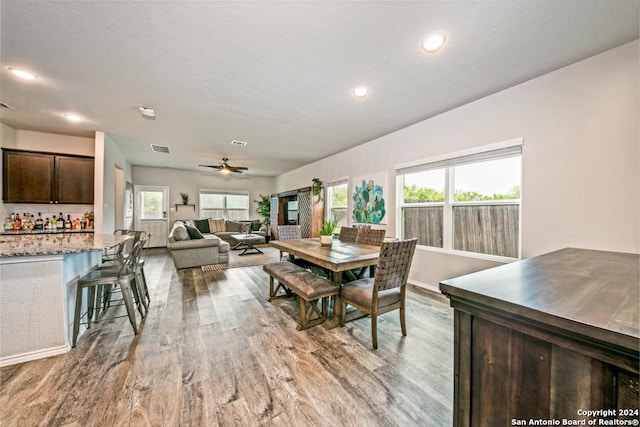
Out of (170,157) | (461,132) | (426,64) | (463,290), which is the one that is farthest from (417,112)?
(170,157)

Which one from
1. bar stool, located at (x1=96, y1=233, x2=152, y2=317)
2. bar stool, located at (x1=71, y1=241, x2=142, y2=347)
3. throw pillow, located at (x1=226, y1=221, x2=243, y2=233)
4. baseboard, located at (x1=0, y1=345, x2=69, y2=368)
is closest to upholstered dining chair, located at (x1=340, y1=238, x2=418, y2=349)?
bar stool, located at (x1=71, y1=241, x2=142, y2=347)

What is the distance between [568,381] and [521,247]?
2.43 m

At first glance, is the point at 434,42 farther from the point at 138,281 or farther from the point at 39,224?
the point at 39,224

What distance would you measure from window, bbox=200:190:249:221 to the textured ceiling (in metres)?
4.91

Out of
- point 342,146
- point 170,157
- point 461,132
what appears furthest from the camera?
point 170,157

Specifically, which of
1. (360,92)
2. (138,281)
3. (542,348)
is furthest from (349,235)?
(542,348)

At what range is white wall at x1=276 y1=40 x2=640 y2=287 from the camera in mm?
1913

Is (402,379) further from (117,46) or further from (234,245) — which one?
(234,245)

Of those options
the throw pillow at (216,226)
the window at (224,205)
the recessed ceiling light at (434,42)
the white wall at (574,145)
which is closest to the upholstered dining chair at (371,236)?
the white wall at (574,145)

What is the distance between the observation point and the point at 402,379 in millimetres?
1679

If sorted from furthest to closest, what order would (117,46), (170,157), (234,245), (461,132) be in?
(234,245) < (170,157) < (461,132) < (117,46)

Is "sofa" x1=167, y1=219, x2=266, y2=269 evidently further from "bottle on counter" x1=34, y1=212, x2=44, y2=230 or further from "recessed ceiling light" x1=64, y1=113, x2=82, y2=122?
"recessed ceiling light" x1=64, y1=113, x2=82, y2=122

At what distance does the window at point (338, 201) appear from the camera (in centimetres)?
538

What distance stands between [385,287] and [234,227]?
707cm
